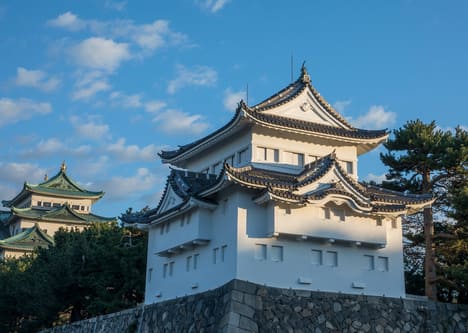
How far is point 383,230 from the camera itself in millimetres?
22750

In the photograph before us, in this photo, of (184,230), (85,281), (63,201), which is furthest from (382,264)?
(63,201)

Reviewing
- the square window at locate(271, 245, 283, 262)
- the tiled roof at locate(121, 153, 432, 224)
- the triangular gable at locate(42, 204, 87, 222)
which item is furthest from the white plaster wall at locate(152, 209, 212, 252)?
the triangular gable at locate(42, 204, 87, 222)

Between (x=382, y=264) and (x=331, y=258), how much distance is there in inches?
82.5

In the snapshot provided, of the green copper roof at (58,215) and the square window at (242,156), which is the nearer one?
the square window at (242,156)

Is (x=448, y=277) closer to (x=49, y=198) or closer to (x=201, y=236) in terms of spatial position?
(x=201, y=236)

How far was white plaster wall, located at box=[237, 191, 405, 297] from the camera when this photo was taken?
21.0 metres

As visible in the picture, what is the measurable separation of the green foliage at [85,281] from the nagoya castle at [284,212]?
4737 mm

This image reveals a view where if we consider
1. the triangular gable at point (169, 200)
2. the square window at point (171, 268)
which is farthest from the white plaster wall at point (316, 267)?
the square window at point (171, 268)

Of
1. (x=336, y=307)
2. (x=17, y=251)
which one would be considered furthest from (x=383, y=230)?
(x=17, y=251)

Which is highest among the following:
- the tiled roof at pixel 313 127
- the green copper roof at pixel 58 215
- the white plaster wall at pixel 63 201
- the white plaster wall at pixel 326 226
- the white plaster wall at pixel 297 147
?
the white plaster wall at pixel 63 201

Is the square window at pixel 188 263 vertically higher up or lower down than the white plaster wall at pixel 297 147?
lower down

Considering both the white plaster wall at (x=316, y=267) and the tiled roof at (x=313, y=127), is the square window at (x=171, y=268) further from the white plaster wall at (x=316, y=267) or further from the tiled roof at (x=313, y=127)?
the tiled roof at (x=313, y=127)

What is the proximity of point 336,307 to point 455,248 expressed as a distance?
31.8 feet

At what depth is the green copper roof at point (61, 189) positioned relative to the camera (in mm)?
58812
